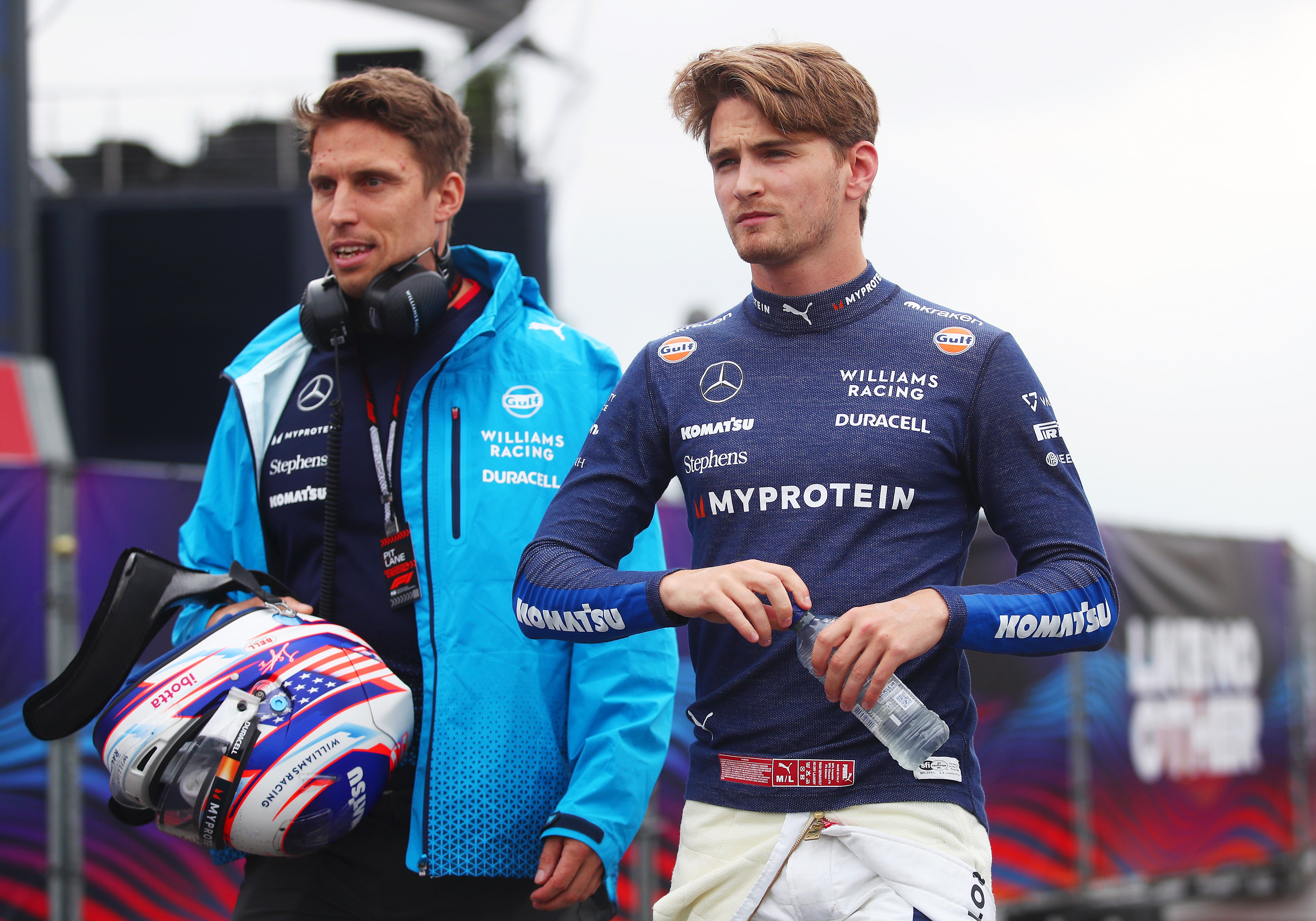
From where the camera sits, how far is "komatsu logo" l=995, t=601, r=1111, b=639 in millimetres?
1806

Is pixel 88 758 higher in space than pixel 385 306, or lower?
lower

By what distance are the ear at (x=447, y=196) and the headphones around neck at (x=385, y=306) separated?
0.16m

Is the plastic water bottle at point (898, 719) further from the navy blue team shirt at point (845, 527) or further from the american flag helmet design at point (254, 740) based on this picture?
the american flag helmet design at point (254, 740)

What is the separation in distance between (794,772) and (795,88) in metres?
1.10

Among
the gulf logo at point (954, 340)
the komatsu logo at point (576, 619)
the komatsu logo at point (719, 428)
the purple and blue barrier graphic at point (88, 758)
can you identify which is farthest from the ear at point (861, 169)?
the purple and blue barrier graphic at point (88, 758)

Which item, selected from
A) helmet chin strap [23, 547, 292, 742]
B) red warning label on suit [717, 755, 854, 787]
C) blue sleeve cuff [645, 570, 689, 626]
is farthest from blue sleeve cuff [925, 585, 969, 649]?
helmet chin strap [23, 547, 292, 742]

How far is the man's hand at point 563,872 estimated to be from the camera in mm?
2365

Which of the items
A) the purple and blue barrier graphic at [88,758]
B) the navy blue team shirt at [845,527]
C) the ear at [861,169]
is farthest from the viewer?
the purple and blue barrier graphic at [88,758]

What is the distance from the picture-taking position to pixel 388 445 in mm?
2660

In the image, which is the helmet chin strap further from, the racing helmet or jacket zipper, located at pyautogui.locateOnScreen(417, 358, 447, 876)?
jacket zipper, located at pyautogui.locateOnScreen(417, 358, 447, 876)

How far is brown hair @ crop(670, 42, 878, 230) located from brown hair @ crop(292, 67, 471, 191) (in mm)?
783

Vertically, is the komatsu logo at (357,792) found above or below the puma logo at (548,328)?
below

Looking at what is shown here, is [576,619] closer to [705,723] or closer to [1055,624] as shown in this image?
[705,723]

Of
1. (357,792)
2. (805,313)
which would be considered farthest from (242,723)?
(805,313)
